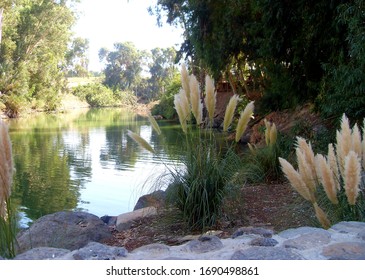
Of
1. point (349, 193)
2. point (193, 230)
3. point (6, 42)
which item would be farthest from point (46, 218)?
point (6, 42)

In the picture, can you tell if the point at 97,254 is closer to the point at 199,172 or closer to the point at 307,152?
the point at 307,152

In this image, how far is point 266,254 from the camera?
2.04 m

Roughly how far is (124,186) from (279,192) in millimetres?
4215

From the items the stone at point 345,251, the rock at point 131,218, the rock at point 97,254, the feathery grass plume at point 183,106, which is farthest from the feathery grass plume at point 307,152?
the rock at point 131,218

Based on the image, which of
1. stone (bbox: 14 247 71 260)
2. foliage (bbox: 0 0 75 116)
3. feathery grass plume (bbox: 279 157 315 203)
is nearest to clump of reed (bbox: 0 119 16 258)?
stone (bbox: 14 247 71 260)

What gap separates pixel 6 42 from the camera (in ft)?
93.8

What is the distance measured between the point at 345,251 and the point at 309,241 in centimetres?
21

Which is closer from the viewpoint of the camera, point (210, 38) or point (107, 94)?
point (210, 38)

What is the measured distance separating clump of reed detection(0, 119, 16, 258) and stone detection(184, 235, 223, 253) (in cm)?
97

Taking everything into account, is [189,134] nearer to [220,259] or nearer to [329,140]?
[220,259]

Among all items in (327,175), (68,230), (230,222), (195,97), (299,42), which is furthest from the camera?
(299,42)

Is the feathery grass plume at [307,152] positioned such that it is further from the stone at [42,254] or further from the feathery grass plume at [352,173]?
the stone at [42,254]

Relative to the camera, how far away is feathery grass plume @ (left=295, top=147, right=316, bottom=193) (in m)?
2.69

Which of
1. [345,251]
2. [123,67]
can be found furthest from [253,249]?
[123,67]
